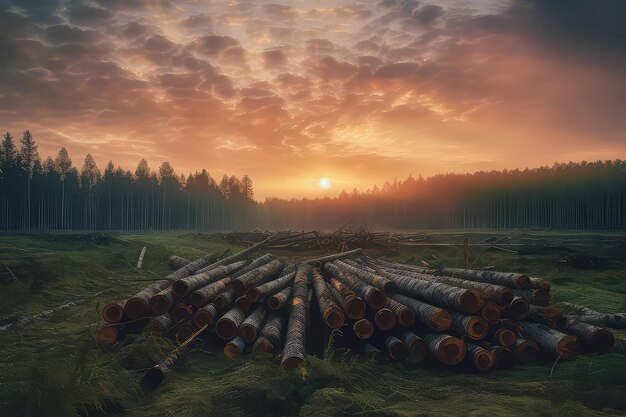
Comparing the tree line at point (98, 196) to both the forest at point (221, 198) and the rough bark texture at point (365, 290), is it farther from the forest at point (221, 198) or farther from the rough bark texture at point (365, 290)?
the rough bark texture at point (365, 290)

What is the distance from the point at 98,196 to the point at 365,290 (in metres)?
89.0

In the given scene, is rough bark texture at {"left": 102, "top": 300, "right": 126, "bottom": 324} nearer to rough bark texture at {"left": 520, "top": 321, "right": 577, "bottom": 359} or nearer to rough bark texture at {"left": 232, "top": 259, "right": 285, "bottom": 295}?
rough bark texture at {"left": 232, "top": 259, "right": 285, "bottom": 295}

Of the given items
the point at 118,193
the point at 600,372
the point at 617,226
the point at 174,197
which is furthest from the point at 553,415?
the point at 174,197

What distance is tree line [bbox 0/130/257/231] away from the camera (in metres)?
67.4

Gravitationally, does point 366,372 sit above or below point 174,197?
below

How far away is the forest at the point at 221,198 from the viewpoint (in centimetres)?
7031

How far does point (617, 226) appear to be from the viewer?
68.7 m

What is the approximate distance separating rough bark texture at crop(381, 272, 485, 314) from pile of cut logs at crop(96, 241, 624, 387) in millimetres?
20

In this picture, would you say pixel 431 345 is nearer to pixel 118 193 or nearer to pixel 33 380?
pixel 33 380

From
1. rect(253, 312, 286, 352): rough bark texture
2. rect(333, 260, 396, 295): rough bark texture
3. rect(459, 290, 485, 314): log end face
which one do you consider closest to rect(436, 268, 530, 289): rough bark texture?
rect(459, 290, 485, 314): log end face

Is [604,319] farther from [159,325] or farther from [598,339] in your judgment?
[159,325]

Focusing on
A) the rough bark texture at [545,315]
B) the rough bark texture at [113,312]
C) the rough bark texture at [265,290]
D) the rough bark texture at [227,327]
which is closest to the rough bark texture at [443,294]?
the rough bark texture at [545,315]

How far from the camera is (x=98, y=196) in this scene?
3329 inches

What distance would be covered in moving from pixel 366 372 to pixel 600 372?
382cm
